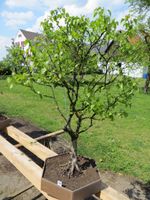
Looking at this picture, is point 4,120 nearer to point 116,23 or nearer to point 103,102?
point 103,102

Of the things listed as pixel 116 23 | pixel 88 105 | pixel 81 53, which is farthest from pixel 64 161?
pixel 116 23

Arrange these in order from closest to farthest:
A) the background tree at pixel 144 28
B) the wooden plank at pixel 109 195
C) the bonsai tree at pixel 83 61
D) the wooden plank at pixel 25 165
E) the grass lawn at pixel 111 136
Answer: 1. the bonsai tree at pixel 83 61
2. the wooden plank at pixel 109 195
3. the wooden plank at pixel 25 165
4. the grass lawn at pixel 111 136
5. the background tree at pixel 144 28

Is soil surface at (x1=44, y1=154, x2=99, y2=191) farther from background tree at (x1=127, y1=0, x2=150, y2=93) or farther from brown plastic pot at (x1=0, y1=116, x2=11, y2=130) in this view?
background tree at (x1=127, y1=0, x2=150, y2=93)

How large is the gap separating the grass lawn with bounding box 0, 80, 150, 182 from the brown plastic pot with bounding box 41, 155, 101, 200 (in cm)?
100

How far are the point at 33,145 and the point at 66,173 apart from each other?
3.65 feet

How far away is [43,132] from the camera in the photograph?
5891mm

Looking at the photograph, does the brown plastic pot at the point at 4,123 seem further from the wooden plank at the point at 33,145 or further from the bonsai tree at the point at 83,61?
the bonsai tree at the point at 83,61

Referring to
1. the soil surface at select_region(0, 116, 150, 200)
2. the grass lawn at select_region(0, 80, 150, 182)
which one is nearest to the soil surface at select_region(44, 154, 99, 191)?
the grass lawn at select_region(0, 80, 150, 182)

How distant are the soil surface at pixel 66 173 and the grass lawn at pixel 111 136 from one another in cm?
71

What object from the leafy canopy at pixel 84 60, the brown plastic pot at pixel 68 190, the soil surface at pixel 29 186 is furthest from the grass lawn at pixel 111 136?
the brown plastic pot at pixel 68 190

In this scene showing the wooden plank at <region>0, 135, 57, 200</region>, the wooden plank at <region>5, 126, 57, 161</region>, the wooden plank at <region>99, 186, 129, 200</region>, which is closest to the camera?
the wooden plank at <region>99, 186, 129, 200</region>

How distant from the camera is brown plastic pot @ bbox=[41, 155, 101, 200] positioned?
200 cm

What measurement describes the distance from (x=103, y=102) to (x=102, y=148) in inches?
126

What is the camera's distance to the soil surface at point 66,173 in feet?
6.98
